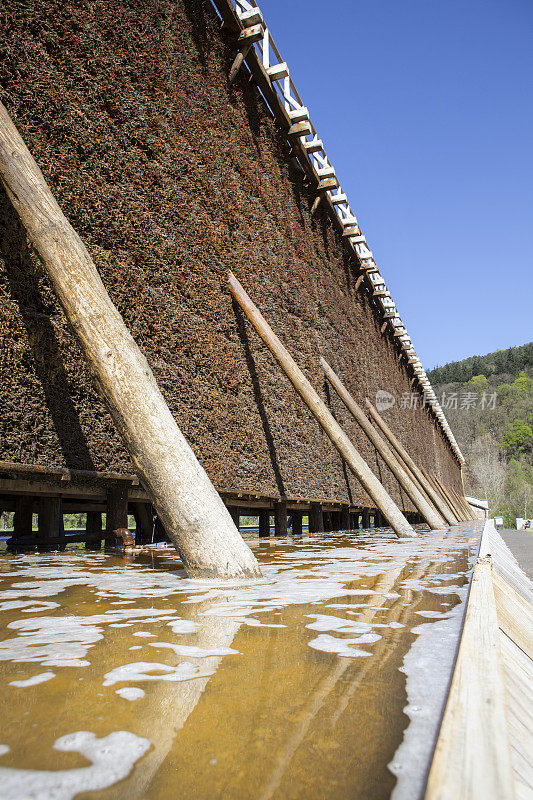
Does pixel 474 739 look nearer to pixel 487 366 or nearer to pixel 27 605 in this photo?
pixel 27 605

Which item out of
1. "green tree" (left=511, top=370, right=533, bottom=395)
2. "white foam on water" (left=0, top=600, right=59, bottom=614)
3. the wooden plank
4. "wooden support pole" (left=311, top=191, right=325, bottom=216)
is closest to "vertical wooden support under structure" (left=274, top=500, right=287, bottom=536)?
"wooden support pole" (left=311, top=191, right=325, bottom=216)

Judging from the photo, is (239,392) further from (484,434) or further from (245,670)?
(484,434)

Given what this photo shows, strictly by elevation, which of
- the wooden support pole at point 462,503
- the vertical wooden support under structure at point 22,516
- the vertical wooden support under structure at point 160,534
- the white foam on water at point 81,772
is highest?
the white foam on water at point 81,772

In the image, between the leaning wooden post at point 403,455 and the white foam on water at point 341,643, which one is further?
the leaning wooden post at point 403,455

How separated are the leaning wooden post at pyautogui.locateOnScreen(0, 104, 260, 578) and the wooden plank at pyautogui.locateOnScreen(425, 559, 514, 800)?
178 cm

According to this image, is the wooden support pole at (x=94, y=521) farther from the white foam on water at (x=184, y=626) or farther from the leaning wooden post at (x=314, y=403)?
the white foam on water at (x=184, y=626)

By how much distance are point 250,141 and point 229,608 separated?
604 centimetres

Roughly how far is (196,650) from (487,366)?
3383 inches

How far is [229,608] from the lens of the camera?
1860 millimetres

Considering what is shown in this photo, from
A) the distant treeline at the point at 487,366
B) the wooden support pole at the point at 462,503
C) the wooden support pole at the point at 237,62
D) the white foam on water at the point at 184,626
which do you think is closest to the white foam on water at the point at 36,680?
the white foam on water at the point at 184,626

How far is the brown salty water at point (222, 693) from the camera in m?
0.68

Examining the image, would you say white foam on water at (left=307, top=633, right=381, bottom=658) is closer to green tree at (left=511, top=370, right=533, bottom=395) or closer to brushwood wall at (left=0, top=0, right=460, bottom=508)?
brushwood wall at (left=0, top=0, right=460, bottom=508)

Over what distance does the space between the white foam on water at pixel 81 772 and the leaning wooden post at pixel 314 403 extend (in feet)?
15.1

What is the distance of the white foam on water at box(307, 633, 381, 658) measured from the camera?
1.25 metres
